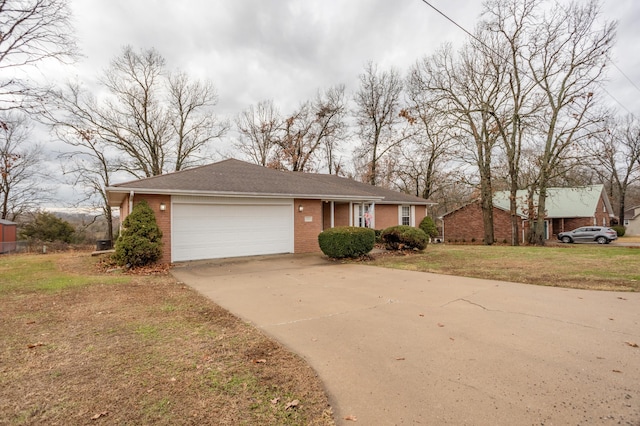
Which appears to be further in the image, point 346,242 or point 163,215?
point 346,242

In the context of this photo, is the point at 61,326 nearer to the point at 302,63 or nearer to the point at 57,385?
the point at 57,385

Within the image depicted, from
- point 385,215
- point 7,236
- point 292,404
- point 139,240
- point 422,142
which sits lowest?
point 292,404

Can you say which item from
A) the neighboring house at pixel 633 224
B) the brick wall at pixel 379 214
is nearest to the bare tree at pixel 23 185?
the brick wall at pixel 379 214

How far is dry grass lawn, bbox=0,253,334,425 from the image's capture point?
2.42 meters

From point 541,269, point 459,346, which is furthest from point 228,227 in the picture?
point 541,269

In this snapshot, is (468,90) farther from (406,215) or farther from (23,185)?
(23,185)

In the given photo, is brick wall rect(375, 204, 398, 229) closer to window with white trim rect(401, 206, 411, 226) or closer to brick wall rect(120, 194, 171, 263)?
window with white trim rect(401, 206, 411, 226)

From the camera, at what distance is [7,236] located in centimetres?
2253

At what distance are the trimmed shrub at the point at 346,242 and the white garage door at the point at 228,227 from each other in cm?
230

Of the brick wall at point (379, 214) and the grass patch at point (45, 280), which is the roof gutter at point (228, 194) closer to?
the brick wall at point (379, 214)

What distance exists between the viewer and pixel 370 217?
708 inches

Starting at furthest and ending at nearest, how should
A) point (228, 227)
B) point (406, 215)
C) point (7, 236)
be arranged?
point (7, 236)
point (406, 215)
point (228, 227)

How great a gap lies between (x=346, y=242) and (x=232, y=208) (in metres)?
4.34

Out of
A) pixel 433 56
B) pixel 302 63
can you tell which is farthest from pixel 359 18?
pixel 433 56
